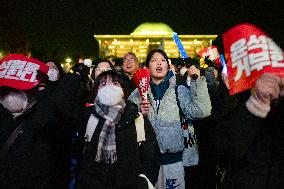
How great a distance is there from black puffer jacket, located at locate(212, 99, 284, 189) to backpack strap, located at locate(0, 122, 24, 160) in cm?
154

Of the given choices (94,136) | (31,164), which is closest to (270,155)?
(94,136)

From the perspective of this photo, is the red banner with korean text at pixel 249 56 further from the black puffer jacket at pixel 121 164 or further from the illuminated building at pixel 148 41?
the illuminated building at pixel 148 41

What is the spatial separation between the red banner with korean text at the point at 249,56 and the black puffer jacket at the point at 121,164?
1167mm

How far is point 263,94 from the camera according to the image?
164 centimetres

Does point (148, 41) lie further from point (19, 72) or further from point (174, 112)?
point (19, 72)

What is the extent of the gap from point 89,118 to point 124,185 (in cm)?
61

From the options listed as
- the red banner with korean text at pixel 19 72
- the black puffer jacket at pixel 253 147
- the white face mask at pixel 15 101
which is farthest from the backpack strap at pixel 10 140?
the black puffer jacket at pixel 253 147

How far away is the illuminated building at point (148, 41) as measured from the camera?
8231 centimetres

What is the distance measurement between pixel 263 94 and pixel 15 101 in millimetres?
1868

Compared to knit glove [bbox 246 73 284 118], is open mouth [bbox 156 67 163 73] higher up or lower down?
higher up

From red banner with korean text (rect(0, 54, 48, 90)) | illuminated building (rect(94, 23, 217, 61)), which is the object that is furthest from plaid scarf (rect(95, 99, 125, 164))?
illuminated building (rect(94, 23, 217, 61))

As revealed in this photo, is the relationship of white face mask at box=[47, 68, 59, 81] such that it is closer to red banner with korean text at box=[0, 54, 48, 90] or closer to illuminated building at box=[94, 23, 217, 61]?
red banner with korean text at box=[0, 54, 48, 90]

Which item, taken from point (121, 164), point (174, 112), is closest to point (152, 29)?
point (174, 112)

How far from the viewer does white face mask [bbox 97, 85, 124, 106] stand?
279 centimetres
